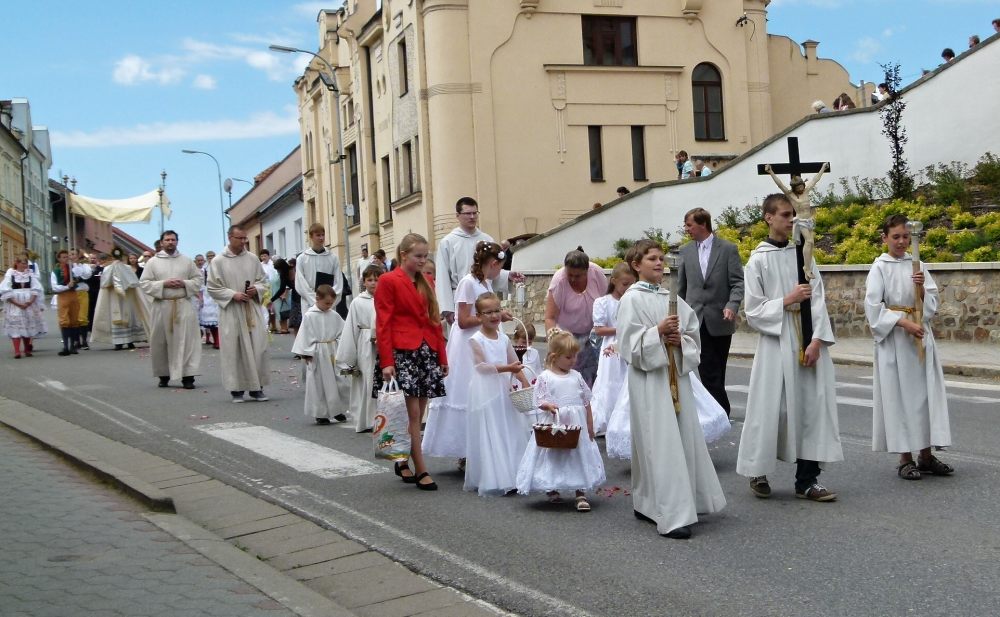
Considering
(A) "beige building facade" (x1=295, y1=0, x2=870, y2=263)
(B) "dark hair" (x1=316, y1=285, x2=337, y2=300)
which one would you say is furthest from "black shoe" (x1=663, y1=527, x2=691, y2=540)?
(A) "beige building facade" (x1=295, y1=0, x2=870, y2=263)

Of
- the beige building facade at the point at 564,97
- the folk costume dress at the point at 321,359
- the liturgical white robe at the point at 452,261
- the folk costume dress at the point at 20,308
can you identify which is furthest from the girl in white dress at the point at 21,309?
the beige building facade at the point at 564,97

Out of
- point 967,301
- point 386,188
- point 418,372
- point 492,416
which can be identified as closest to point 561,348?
point 492,416

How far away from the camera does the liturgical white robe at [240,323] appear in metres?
14.6

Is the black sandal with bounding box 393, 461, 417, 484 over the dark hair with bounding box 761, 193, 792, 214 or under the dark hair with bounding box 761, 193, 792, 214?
under

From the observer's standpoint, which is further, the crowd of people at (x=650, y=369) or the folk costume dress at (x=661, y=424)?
the crowd of people at (x=650, y=369)

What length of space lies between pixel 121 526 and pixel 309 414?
5.28 metres

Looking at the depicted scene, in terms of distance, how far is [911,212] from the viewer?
2172cm

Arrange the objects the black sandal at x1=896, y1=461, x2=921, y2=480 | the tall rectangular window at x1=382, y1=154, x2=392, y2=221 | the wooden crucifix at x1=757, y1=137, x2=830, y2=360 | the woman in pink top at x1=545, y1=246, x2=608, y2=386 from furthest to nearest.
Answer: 1. the tall rectangular window at x1=382, y1=154, x2=392, y2=221
2. the woman in pink top at x1=545, y1=246, x2=608, y2=386
3. the black sandal at x1=896, y1=461, x2=921, y2=480
4. the wooden crucifix at x1=757, y1=137, x2=830, y2=360

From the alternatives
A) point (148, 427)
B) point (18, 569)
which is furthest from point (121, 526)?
point (148, 427)

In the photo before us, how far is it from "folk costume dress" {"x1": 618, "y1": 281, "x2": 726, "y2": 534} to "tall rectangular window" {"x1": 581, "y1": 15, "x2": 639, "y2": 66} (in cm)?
3069

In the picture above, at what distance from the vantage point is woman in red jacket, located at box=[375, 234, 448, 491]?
8.74 m

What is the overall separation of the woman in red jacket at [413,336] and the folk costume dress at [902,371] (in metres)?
3.11

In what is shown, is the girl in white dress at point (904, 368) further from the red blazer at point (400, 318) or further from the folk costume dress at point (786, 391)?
the red blazer at point (400, 318)

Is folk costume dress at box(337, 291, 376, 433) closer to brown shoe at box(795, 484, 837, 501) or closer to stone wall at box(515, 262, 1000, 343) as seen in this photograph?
brown shoe at box(795, 484, 837, 501)
